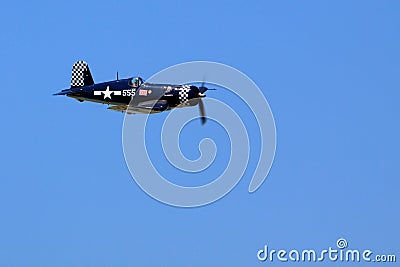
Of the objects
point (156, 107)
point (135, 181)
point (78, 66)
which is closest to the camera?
point (135, 181)

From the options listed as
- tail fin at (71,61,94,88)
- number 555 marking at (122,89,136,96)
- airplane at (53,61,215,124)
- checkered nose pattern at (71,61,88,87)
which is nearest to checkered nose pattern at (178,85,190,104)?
airplane at (53,61,215,124)

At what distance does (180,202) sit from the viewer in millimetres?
60469

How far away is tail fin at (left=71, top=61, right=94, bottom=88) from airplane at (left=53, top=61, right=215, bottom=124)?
108cm

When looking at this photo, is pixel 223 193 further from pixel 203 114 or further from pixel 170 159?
pixel 203 114

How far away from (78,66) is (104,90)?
215 inches

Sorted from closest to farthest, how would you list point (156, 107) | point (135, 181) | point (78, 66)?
point (135, 181)
point (156, 107)
point (78, 66)

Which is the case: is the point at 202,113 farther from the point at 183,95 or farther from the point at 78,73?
the point at 78,73

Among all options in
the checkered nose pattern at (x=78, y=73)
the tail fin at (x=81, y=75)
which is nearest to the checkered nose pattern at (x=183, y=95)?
the tail fin at (x=81, y=75)

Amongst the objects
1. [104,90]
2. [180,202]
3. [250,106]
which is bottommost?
[180,202]

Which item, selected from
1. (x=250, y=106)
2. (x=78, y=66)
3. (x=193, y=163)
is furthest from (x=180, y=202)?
(x=78, y=66)

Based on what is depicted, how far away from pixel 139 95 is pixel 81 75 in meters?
7.07

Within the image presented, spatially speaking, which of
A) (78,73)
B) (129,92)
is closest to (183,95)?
(129,92)

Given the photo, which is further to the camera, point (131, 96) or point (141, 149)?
point (131, 96)

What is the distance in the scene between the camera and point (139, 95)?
6888 cm
